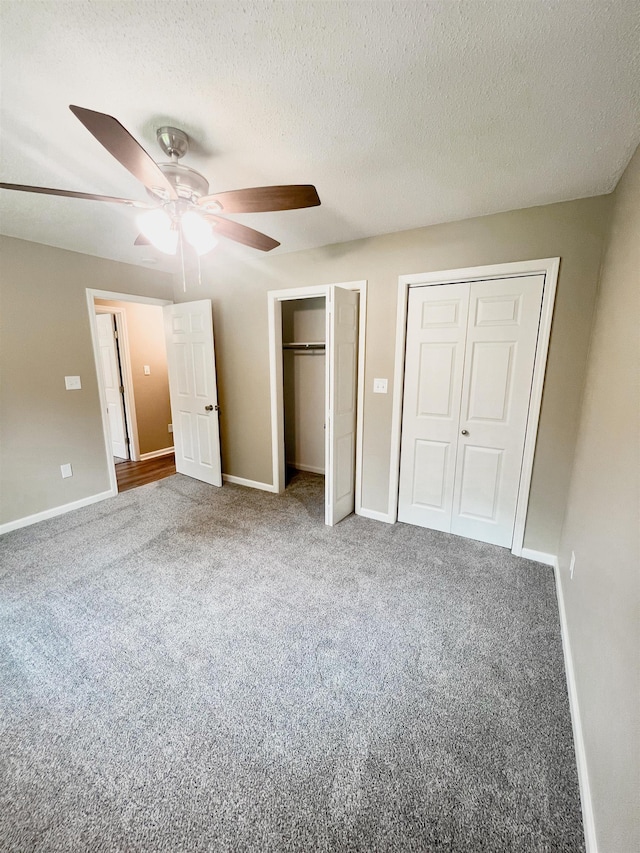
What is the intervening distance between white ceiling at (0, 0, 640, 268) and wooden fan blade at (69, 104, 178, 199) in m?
0.27

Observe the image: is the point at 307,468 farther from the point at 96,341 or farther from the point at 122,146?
the point at 122,146

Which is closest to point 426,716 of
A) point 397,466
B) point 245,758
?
point 245,758

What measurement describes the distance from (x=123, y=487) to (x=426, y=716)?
368 centimetres

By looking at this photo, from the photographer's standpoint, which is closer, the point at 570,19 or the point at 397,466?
the point at 570,19

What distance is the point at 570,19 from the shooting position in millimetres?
989

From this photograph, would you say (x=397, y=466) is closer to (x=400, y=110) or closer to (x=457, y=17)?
(x=400, y=110)

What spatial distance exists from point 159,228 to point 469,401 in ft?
7.50

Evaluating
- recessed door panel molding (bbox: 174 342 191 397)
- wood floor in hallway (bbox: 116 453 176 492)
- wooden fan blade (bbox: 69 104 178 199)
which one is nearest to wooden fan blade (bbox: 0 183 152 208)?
wooden fan blade (bbox: 69 104 178 199)

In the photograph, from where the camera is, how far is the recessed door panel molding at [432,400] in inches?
99.0

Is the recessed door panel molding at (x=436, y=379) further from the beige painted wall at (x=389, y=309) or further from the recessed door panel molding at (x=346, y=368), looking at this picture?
the recessed door panel molding at (x=346, y=368)

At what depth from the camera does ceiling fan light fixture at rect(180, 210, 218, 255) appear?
162cm

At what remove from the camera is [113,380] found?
4.57 metres

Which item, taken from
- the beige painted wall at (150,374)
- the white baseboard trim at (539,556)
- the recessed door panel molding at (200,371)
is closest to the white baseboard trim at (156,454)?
the beige painted wall at (150,374)

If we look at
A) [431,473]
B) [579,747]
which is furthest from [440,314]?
[579,747]
